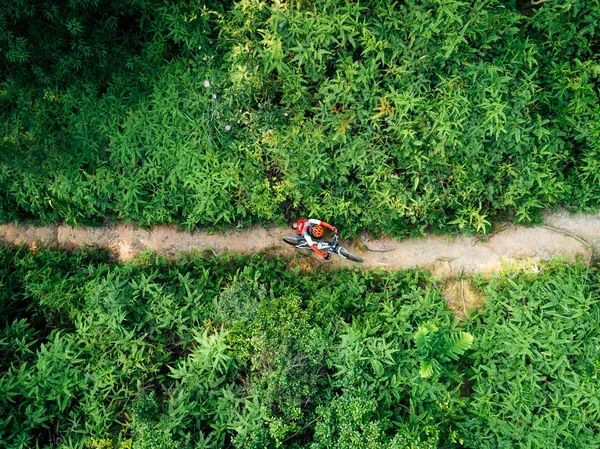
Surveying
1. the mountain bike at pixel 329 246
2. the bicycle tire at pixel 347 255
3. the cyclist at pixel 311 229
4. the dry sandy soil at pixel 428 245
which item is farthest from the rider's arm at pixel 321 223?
the dry sandy soil at pixel 428 245

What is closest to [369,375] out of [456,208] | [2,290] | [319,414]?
[319,414]

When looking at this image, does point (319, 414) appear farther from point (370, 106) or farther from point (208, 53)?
point (208, 53)

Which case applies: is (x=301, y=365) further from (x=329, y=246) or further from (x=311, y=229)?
(x=311, y=229)

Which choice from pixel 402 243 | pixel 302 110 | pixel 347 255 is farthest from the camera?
pixel 402 243

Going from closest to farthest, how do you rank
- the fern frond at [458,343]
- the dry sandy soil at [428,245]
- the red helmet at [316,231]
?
the fern frond at [458,343], the red helmet at [316,231], the dry sandy soil at [428,245]

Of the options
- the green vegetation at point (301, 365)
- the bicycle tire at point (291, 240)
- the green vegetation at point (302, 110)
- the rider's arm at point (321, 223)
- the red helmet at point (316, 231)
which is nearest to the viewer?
the green vegetation at point (301, 365)

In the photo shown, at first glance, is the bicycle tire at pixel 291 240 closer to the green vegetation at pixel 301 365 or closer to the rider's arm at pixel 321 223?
the rider's arm at pixel 321 223

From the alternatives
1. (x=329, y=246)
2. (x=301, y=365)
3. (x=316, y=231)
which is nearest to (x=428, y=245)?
(x=329, y=246)
